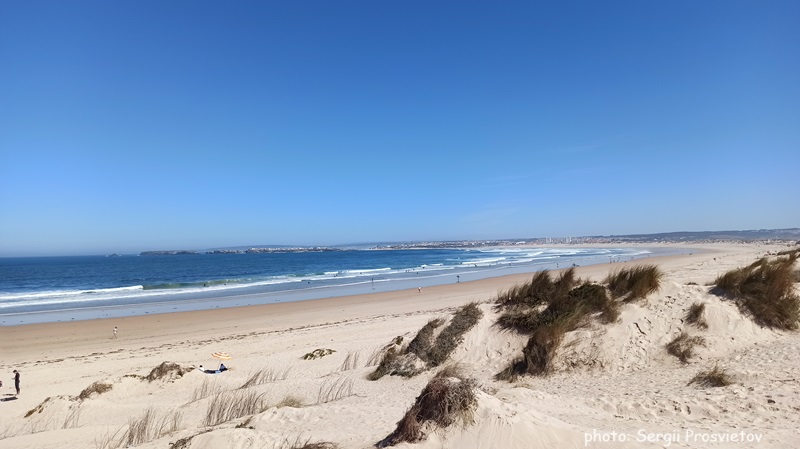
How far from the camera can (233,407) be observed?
7.61m

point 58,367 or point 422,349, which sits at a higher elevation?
point 422,349

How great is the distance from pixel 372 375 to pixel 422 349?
1.27 meters

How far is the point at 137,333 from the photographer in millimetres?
19969

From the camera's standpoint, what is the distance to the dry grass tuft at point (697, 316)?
8.56 meters

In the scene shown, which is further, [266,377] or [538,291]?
[266,377]

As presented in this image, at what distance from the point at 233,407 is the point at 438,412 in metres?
4.50

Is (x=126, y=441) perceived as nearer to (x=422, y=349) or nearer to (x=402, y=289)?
(x=422, y=349)

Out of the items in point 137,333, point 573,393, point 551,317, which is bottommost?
point 137,333

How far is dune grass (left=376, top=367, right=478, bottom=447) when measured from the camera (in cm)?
477

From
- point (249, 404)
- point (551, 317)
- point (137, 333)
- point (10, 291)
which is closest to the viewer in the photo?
point (249, 404)

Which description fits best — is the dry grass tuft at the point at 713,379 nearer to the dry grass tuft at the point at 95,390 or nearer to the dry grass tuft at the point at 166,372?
the dry grass tuft at the point at 166,372

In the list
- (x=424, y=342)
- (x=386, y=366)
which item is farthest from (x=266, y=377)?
(x=424, y=342)

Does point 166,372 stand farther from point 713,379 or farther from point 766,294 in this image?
point 766,294

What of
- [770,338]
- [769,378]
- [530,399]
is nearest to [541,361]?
[530,399]
